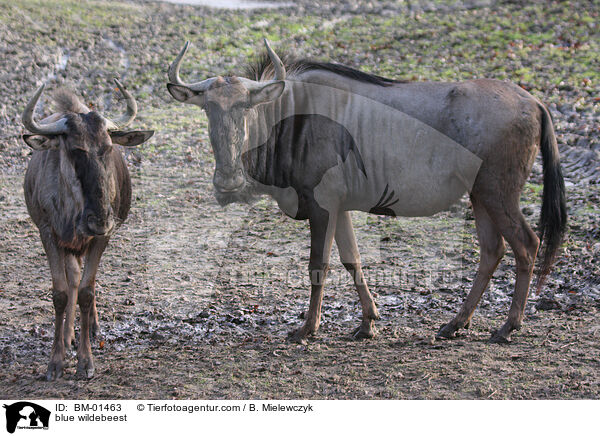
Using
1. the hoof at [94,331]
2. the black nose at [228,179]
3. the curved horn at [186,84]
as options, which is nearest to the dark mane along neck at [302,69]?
the curved horn at [186,84]

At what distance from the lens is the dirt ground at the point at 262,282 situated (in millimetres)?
5254

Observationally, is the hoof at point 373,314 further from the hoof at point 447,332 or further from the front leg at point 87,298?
the front leg at point 87,298

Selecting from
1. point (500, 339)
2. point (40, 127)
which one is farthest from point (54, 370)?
point (500, 339)

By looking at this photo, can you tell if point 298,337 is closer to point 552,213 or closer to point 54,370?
point 54,370

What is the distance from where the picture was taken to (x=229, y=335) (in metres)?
6.21

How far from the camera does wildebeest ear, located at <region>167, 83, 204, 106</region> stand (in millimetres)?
5676

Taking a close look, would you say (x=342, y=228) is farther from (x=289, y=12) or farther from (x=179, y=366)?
(x=289, y=12)

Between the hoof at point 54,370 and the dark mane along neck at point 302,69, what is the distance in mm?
2872

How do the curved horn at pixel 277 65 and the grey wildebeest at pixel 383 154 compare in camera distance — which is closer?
the curved horn at pixel 277 65

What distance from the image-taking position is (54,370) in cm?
532

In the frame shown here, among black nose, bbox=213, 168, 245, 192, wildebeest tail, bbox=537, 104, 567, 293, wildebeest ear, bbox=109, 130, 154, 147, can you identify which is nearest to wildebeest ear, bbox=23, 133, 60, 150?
wildebeest ear, bbox=109, 130, 154, 147

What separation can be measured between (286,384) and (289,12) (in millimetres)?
14779
